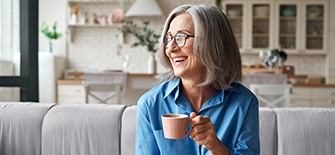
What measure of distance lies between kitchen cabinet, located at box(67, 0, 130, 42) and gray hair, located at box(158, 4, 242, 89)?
17.4 ft

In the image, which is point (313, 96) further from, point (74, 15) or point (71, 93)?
point (74, 15)

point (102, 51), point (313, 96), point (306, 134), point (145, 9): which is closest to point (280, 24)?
point (313, 96)

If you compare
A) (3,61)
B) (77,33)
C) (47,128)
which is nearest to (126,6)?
(77,33)

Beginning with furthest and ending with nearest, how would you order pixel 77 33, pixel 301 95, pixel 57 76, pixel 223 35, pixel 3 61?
pixel 77 33 < pixel 57 76 < pixel 301 95 < pixel 3 61 < pixel 223 35

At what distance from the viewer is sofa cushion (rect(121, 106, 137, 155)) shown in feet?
5.82

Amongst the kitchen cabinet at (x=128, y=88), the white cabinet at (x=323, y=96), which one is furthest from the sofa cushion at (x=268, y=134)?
the white cabinet at (x=323, y=96)

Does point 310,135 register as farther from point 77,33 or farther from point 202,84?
point 77,33

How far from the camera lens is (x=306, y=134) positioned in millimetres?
1723

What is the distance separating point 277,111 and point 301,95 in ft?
13.2

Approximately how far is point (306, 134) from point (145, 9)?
15.6 feet

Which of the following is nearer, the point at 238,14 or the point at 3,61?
the point at 3,61

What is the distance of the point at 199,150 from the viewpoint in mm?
1272

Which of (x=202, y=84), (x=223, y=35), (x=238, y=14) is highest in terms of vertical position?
(x=238, y=14)

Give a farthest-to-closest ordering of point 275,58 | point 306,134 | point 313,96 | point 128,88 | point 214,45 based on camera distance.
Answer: point 313,96 → point 275,58 → point 128,88 → point 306,134 → point 214,45
